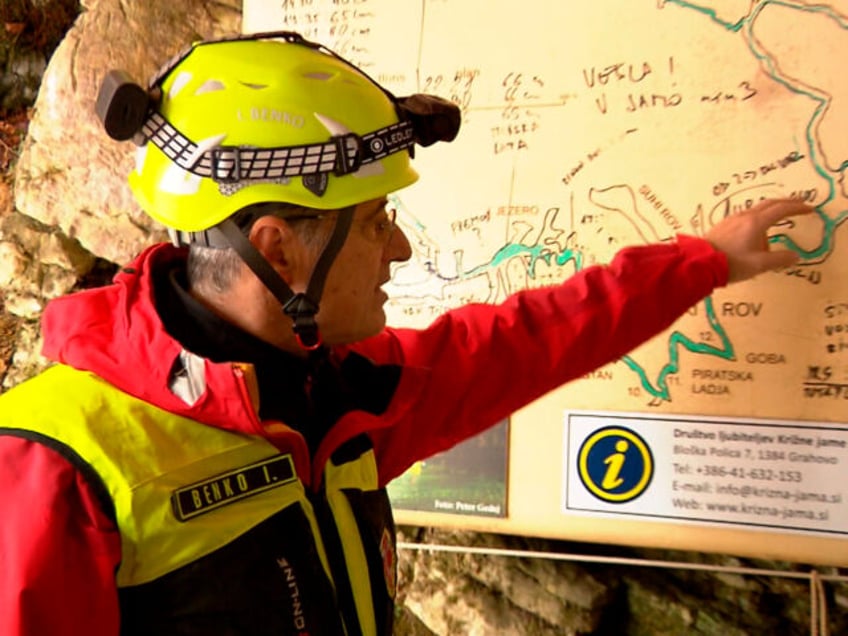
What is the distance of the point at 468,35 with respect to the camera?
5.05 feet

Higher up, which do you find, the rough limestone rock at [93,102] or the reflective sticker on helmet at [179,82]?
the rough limestone rock at [93,102]

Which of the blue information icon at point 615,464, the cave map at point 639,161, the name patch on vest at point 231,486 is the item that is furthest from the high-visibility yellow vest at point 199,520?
the cave map at point 639,161

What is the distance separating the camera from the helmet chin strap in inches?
39.3

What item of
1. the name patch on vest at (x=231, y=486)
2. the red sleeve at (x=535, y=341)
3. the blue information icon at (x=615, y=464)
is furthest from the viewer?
the blue information icon at (x=615, y=464)

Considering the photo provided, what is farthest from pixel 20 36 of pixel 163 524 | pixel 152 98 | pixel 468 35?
pixel 163 524

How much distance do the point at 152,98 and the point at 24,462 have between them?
1.49ft

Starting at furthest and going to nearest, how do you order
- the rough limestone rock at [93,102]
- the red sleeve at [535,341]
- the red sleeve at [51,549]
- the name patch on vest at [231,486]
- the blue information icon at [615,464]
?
the rough limestone rock at [93,102] < the blue information icon at [615,464] < the red sleeve at [535,341] < the name patch on vest at [231,486] < the red sleeve at [51,549]

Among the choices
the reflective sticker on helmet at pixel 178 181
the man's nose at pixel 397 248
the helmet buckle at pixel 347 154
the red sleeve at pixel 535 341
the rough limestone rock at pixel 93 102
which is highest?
the rough limestone rock at pixel 93 102

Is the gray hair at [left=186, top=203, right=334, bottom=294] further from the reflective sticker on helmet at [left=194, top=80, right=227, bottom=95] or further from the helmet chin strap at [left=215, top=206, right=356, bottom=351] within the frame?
the reflective sticker on helmet at [left=194, top=80, right=227, bottom=95]

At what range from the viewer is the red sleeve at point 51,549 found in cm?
80

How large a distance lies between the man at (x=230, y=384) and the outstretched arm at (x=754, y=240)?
0.04 m

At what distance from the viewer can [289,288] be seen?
3.30 feet

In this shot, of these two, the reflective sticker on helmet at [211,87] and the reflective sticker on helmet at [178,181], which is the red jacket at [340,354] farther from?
the reflective sticker on helmet at [211,87]
